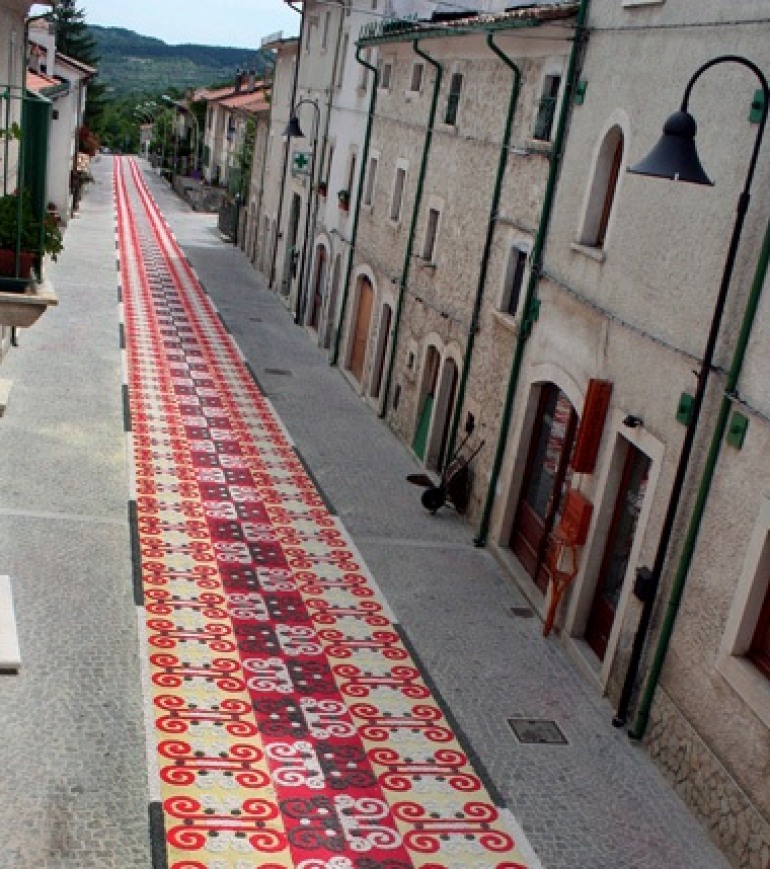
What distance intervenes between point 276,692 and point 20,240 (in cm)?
553

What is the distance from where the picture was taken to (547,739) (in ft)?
37.5

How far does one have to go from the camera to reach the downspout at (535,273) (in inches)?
578

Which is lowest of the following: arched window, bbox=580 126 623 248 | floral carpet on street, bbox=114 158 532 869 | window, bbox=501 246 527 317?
floral carpet on street, bbox=114 158 532 869

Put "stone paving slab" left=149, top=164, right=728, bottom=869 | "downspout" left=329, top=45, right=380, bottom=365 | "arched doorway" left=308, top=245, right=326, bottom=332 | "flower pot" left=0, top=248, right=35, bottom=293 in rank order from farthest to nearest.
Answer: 1. "arched doorway" left=308, top=245, right=326, bottom=332
2. "downspout" left=329, top=45, right=380, bottom=365
3. "stone paving slab" left=149, top=164, right=728, bottom=869
4. "flower pot" left=0, top=248, right=35, bottom=293

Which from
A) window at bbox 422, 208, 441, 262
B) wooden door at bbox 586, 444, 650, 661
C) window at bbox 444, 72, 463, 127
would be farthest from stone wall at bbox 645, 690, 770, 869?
window at bbox 444, 72, 463, 127

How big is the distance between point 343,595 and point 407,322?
28.9ft

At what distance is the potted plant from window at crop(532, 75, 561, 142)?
29.4 ft

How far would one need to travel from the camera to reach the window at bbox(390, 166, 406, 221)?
76.9 ft

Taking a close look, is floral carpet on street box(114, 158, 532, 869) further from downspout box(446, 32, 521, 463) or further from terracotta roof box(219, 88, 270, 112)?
terracotta roof box(219, 88, 270, 112)

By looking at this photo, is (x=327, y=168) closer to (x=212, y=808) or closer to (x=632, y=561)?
(x=632, y=561)

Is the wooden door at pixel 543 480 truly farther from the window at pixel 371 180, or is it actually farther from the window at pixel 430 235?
the window at pixel 371 180

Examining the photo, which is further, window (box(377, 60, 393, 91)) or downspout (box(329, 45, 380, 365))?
downspout (box(329, 45, 380, 365))

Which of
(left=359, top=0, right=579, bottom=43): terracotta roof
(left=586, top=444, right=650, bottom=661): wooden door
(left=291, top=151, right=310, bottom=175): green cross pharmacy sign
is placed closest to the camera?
(left=586, top=444, right=650, bottom=661): wooden door

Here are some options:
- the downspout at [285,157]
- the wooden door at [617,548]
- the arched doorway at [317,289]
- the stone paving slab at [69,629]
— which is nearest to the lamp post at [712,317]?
the wooden door at [617,548]
